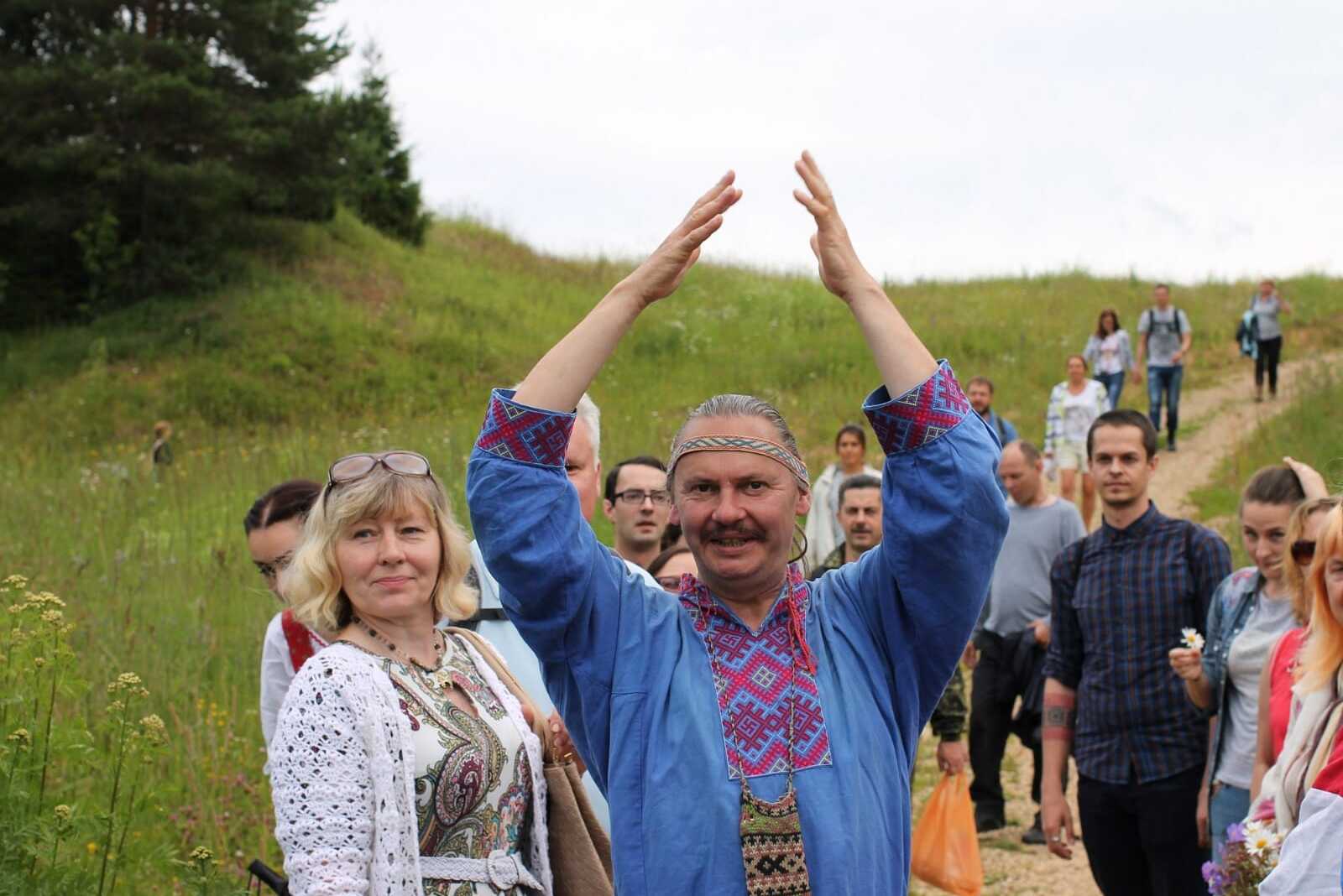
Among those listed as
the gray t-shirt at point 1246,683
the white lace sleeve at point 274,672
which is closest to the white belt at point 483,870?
the white lace sleeve at point 274,672

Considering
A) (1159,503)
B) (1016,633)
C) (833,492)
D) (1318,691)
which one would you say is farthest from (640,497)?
(1159,503)

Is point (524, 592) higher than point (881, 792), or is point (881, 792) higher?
point (524, 592)

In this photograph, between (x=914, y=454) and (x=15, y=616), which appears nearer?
(x=914, y=454)

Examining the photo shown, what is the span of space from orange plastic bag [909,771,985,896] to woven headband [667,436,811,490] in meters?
3.21

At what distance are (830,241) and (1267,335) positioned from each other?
18556 millimetres

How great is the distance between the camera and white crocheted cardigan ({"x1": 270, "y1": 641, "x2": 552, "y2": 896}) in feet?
8.87

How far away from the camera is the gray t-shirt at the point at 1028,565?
7.30 metres

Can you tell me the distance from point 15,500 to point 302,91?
18.4m

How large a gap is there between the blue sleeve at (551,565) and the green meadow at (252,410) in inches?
78.8

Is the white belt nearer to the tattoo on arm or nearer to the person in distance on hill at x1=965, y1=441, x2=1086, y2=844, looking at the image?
the tattoo on arm

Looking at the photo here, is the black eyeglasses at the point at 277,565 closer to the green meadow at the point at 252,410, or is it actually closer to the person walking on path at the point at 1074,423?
the green meadow at the point at 252,410

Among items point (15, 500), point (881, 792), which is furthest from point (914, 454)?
point (15, 500)

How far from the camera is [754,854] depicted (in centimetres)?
221

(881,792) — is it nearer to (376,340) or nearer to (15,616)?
(15,616)
